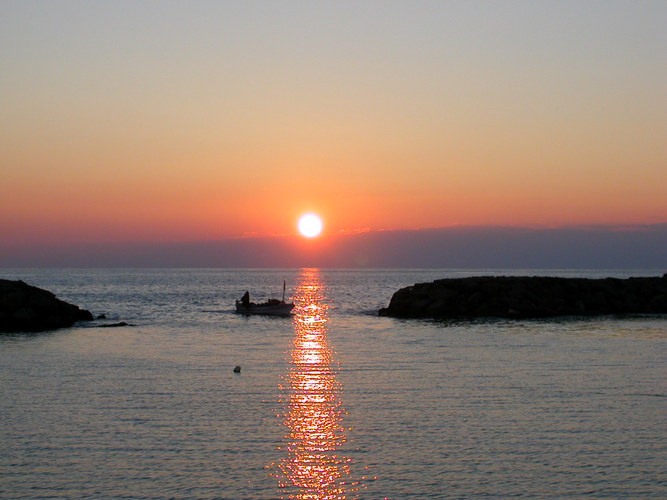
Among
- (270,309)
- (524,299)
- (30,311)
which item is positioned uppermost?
(524,299)

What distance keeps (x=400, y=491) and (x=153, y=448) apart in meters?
6.55

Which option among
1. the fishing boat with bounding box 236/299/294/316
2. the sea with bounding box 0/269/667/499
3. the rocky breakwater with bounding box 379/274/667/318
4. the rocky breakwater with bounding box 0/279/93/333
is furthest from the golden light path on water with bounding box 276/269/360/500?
the fishing boat with bounding box 236/299/294/316

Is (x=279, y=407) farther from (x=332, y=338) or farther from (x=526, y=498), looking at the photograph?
(x=332, y=338)

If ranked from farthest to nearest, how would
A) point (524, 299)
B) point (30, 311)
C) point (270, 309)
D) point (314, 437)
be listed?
point (270, 309) → point (524, 299) → point (30, 311) → point (314, 437)

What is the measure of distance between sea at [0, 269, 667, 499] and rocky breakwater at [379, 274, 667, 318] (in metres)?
22.5

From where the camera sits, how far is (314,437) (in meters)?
19.2

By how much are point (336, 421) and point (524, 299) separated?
48.0 meters

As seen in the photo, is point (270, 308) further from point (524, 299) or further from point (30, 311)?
point (30, 311)

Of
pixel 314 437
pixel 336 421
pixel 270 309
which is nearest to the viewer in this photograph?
pixel 314 437

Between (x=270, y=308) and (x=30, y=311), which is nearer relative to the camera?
(x=30, y=311)

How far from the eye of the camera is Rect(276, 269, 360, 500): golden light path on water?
15039 mm

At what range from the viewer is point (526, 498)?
1438 centimetres

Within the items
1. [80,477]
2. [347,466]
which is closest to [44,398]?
[80,477]

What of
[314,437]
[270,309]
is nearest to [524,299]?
[270,309]
